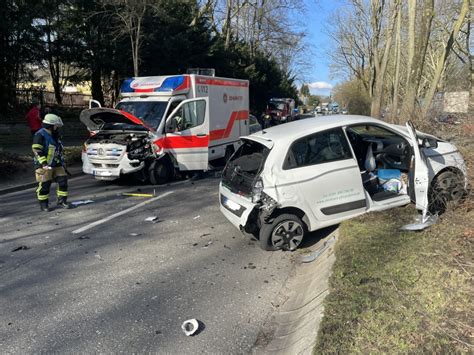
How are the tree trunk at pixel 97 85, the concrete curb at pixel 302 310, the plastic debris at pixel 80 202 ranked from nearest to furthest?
1. the concrete curb at pixel 302 310
2. the plastic debris at pixel 80 202
3. the tree trunk at pixel 97 85

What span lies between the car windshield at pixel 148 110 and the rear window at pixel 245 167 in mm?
4657

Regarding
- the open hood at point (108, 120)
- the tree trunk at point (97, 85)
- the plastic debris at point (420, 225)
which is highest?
the tree trunk at point (97, 85)

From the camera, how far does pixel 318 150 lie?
5.67 metres

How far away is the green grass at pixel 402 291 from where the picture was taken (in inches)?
115

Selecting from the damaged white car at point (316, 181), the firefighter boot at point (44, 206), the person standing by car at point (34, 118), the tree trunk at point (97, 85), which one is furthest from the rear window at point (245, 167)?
the tree trunk at point (97, 85)

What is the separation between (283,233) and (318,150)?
1.23 m

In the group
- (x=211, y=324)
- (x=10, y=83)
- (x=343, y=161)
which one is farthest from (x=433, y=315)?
(x=10, y=83)

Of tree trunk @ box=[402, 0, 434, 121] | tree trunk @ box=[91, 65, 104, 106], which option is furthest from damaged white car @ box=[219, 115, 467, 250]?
tree trunk @ box=[91, 65, 104, 106]

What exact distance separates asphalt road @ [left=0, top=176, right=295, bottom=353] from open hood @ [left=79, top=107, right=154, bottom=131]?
9.29 feet

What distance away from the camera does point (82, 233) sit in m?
6.58

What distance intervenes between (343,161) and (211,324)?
9.74ft

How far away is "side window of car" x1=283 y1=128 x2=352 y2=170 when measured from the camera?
5.52m

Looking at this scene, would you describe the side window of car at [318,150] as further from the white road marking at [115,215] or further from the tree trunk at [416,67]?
the tree trunk at [416,67]

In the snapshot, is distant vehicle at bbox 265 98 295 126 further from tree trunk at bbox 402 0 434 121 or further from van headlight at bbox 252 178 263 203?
van headlight at bbox 252 178 263 203
